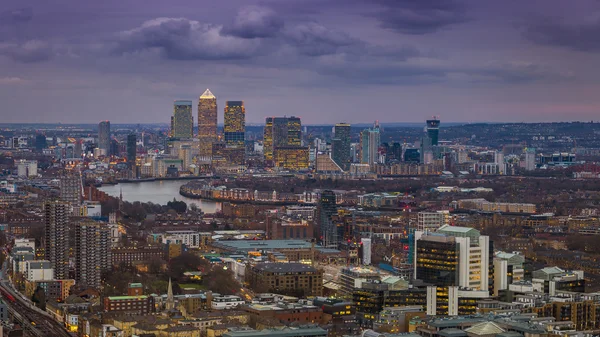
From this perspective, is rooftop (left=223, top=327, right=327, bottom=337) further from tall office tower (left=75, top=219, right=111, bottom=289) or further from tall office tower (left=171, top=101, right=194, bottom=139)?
tall office tower (left=171, top=101, right=194, bottom=139)

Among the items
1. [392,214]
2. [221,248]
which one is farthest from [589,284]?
[392,214]

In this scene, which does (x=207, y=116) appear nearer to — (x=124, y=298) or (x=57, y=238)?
(x=57, y=238)

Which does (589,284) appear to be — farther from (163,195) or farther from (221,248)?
(163,195)

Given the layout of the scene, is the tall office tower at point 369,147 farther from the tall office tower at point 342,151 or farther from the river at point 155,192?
the river at point 155,192

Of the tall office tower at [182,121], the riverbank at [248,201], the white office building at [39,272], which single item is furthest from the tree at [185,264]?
the tall office tower at [182,121]

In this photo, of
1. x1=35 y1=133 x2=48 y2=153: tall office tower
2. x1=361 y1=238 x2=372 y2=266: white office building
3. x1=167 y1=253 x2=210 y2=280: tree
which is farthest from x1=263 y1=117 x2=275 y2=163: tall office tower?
x1=167 y1=253 x2=210 y2=280: tree

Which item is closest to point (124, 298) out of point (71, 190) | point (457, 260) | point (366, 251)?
point (457, 260)
